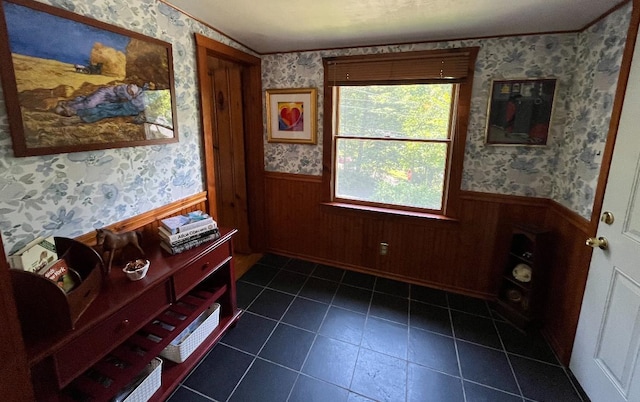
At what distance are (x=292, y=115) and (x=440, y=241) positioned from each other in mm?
1774

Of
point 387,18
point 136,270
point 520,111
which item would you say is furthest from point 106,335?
point 520,111

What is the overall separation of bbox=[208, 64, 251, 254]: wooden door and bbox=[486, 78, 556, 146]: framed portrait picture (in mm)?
2203

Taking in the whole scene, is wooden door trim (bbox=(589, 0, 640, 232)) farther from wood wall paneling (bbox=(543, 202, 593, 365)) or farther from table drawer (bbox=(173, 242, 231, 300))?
table drawer (bbox=(173, 242, 231, 300))

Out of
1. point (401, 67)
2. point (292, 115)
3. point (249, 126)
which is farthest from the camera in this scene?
point (249, 126)

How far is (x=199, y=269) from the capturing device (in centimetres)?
167

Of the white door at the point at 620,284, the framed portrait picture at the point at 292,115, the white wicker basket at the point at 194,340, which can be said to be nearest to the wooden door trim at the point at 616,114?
the white door at the point at 620,284

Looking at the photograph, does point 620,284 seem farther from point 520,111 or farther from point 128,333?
point 128,333

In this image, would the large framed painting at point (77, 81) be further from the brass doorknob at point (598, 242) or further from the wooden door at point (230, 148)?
the brass doorknob at point (598, 242)

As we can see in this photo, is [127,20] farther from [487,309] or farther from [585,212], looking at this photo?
[487,309]

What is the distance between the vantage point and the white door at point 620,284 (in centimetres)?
131

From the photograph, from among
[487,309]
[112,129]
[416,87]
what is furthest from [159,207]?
[487,309]

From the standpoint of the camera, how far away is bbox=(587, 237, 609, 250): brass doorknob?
1.50m

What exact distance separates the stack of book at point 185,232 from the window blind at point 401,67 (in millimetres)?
1623

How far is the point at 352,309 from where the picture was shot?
230 cm
